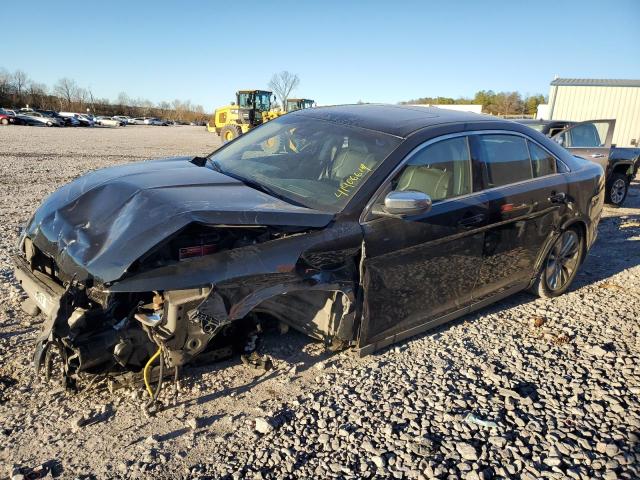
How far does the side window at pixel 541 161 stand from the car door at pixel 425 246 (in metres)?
0.97

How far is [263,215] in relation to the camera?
104 inches

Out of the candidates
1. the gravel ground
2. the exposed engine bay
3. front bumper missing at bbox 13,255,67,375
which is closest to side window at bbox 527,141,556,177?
the gravel ground

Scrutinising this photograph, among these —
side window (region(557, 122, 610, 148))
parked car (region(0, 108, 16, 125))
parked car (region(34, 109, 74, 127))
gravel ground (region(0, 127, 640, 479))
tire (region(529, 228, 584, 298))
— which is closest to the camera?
gravel ground (region(0, 127, 640, 479))

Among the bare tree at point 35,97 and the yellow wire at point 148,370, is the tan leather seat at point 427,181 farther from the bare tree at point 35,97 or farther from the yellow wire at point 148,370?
the bare tree at point 35,97

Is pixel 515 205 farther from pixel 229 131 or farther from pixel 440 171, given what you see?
pixel 229 131

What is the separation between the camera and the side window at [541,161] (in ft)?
13.8

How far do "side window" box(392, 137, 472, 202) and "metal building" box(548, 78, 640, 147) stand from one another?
21061mm

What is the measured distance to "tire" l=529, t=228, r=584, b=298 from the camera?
4.54 m

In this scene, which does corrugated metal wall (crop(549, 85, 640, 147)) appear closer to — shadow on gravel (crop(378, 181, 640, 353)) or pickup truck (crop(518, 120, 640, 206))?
pickup truck (crop(518, 120, 640, 206))

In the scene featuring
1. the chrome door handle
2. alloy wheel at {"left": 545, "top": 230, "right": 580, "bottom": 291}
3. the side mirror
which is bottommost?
alloy wheel at {"left": 545, "top": 230, "right": 580, "bottom": 291}

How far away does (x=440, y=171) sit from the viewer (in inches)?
136

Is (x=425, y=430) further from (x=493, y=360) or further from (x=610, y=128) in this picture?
(x=610, y=128)

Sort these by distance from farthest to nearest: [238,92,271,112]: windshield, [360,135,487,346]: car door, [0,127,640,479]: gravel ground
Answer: [238,92,271,112]: windshield → [360,135,487,346]: car door → [0,127,640,479]: gravel ground

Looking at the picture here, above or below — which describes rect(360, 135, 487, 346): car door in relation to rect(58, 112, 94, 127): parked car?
below
